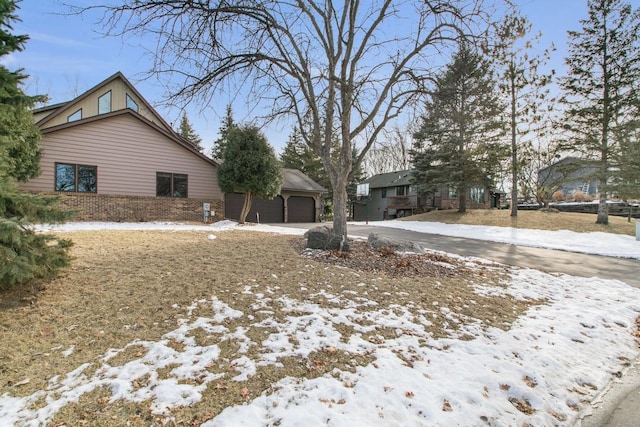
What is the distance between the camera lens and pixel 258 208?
20062 mm

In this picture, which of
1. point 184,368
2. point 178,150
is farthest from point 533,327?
point 178,150

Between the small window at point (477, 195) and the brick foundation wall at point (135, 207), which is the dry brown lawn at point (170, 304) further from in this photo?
the small window at point (477, 195)

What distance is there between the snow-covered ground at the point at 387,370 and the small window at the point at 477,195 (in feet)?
85.0

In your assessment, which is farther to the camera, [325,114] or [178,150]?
[178,150]

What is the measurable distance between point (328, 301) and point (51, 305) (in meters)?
3.27

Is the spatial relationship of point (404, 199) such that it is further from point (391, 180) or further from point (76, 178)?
point (76, 178)

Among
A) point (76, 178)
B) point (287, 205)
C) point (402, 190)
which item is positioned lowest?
point (287, 205)

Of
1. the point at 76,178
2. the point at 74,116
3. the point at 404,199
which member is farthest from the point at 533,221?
the point at 74,116

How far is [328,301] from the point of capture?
4293 mm

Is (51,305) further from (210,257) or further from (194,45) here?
(194,45)

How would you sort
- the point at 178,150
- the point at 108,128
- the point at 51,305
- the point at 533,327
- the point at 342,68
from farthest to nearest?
the point at 178,150, the point at 108,128, the point at 342,68, the point at 533,327, the point at 51,305

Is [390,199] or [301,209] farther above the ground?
[390,199]

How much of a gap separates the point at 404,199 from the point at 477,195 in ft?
21.5

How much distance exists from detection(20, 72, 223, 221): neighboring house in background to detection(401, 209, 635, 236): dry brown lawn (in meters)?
14.3
